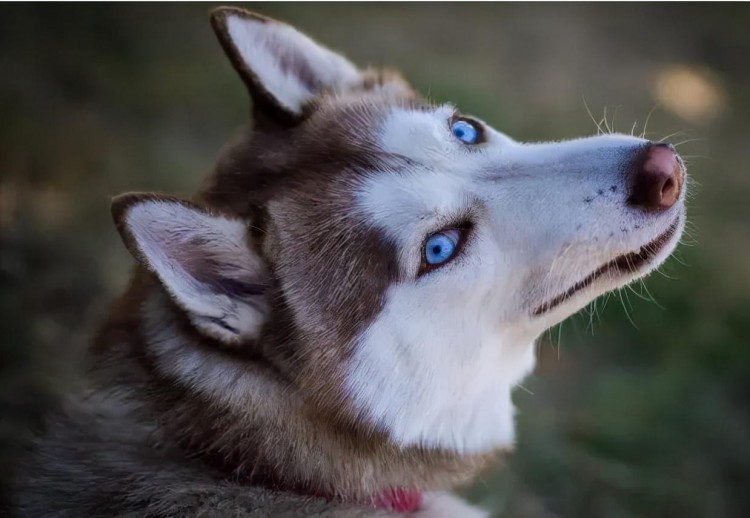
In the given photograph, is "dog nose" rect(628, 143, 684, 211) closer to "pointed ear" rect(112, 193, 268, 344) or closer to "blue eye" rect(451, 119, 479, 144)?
"blue eye" rect(451, 119, 479, 144)

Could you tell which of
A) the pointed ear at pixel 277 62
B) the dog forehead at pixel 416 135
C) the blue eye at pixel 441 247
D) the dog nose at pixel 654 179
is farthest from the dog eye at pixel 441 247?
the pointed ear at pixel 277 62

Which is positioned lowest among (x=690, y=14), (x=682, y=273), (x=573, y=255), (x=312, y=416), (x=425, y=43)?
(x=312, y=416)

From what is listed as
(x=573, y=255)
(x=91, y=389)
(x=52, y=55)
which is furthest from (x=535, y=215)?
(x=52, y=55)

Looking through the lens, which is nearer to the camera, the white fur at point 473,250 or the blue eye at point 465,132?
the white fur at point 473,250

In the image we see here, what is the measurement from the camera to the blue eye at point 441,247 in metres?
1.60

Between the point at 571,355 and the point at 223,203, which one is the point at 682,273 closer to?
the point at 571,355

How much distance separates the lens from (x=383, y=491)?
178 centimetres

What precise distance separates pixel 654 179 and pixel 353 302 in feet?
2.48

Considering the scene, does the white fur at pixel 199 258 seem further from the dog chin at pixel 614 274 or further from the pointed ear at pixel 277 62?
the dog chin at pixel 614 274

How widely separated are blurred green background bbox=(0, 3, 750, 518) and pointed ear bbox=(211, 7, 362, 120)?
4.14 feet

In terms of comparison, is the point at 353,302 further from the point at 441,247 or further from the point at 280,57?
the point at 280,57

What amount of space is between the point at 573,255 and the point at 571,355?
1.61 meters

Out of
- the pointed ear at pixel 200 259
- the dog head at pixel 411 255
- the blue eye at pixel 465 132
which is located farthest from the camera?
the blue eye at pixel 465 132

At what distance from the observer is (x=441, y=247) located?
1610 millimetres
